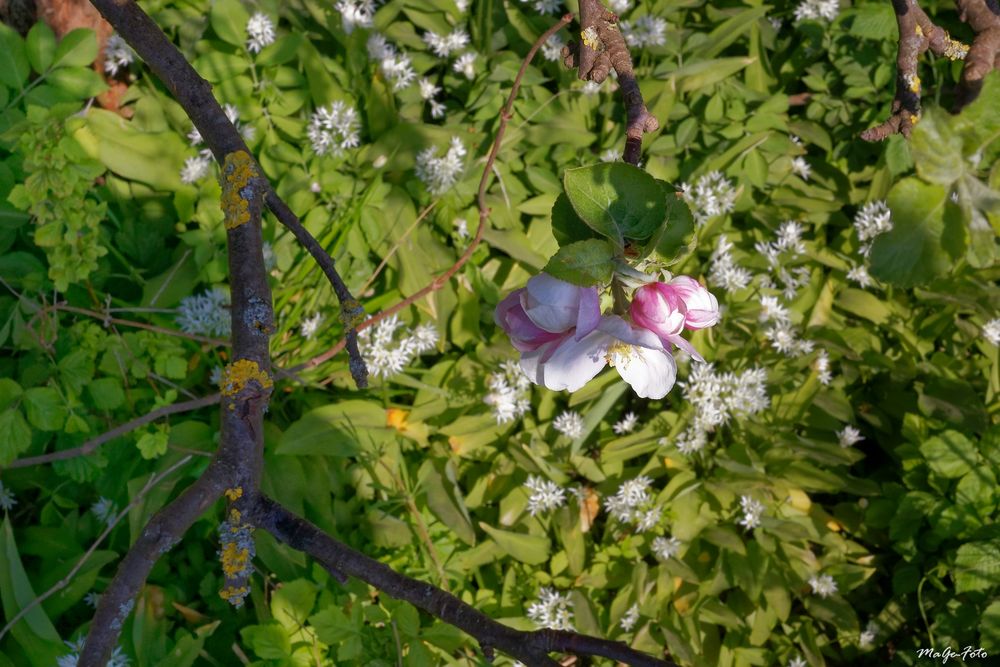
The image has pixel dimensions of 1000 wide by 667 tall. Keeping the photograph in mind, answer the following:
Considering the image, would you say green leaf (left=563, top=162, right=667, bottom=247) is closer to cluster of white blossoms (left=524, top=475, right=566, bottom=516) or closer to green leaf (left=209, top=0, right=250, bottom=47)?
cluster of white blossoms (left=524, top=475, right=566, bottom=516)

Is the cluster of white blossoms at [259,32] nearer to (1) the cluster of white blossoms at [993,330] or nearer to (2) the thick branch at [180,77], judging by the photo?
(2) the thick branch at [180,77]

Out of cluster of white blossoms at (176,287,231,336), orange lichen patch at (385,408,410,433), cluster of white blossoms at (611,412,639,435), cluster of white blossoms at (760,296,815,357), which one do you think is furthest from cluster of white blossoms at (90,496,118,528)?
cluster of white blossoms at (760,296,815,357)

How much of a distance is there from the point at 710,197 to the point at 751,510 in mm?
734

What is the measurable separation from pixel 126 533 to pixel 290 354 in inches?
20.0

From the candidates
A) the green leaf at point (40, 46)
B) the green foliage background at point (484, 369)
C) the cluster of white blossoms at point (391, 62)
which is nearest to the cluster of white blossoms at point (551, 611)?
the green foliage background at point (484, 369)

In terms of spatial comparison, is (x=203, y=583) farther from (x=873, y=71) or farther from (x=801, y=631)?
(x=873, y=71)

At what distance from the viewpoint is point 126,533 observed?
1664 millimetres

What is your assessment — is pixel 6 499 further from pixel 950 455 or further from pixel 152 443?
pixel 950 455

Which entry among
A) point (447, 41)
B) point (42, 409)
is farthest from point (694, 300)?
point (447, 41)

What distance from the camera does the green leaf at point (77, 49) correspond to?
5.41 feet

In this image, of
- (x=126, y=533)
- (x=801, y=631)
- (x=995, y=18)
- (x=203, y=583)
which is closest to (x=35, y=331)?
(x=126, y=533)

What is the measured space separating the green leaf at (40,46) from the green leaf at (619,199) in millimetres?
1489

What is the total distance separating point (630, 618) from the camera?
5.74ft

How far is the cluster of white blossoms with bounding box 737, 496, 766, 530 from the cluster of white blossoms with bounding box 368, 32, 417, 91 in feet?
4.14
